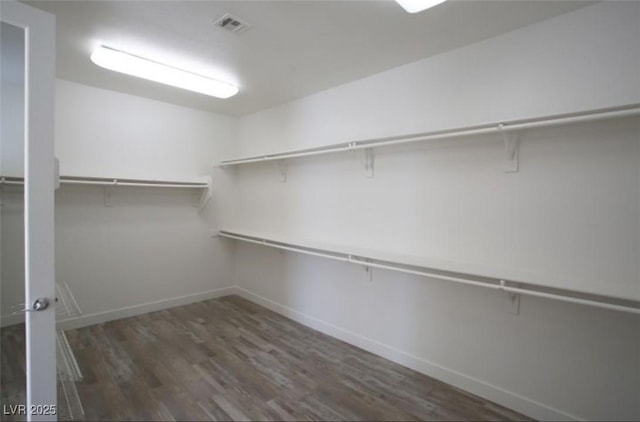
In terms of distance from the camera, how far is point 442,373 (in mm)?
2348

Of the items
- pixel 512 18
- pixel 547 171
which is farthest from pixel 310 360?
pixel 512 18

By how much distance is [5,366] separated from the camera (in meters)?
1.69

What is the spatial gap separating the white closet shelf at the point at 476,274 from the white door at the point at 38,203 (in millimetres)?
1830

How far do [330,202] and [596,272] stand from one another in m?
2.02

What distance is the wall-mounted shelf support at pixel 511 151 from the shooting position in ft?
6.44

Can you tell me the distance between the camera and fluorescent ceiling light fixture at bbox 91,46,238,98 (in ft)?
7.68

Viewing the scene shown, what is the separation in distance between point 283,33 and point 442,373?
8.76ft

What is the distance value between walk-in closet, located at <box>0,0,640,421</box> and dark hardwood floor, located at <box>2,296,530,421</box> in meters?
0.02

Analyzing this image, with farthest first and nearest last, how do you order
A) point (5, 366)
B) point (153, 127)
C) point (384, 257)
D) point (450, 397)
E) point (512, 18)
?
point (153, 127)
point (384, 257)
point (450, 397)
point (512, 18)
point (5, 366)

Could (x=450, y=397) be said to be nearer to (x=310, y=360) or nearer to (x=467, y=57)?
(x=310, y=360)

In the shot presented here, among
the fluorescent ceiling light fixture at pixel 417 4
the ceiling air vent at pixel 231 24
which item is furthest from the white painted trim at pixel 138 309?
the fluorescent ceiling light fixture at pixel 417 4

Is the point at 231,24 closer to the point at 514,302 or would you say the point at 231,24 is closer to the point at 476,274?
the point at 476,274

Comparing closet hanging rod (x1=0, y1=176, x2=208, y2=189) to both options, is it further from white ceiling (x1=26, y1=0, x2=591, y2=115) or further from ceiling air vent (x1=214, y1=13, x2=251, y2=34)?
ceiling air vent (x1=214, y1=13, x2=251, y2=34)

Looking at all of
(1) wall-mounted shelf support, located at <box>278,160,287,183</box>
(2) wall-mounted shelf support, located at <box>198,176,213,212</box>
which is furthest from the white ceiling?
(2) wall-mounted shelf support, located at <box>198,176,213,212</box>
